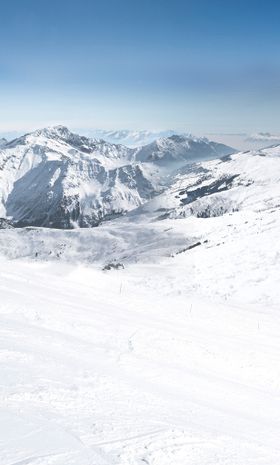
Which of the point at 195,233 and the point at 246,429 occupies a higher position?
the point at 246,429

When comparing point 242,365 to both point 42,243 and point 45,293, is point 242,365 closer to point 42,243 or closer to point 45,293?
point 45,293

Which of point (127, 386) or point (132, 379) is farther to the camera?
point (132, 379)

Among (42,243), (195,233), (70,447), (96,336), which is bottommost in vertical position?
(42,243)

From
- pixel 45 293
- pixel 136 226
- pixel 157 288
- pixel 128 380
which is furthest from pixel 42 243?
pixel 128 380

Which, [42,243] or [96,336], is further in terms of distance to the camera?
[42,243]

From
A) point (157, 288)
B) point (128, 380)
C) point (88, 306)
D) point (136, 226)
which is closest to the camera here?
point (128, 380)

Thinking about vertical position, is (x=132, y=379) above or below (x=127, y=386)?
below

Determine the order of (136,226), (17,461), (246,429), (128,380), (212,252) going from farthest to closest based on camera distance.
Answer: (136,226) → (212,252) → (128,380) → (246,429) → (17,461)

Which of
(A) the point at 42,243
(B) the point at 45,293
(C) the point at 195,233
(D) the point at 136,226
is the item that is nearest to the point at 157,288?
(B) the point at 45,293
